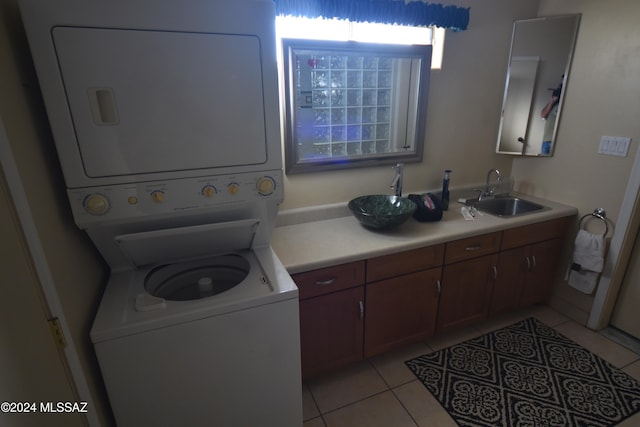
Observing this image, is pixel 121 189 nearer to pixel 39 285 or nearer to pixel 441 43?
pixel 39 285

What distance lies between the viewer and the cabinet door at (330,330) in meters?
1.64

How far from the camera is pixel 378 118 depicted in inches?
80.7

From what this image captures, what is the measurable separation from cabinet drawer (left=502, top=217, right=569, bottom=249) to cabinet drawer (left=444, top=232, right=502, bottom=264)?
83mm

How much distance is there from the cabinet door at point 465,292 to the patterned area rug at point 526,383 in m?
0.18

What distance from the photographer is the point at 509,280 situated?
2.19 metres

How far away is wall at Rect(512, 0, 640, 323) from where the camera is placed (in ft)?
6.23

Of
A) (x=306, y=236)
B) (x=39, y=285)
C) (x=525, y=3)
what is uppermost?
(x=525, y=3)

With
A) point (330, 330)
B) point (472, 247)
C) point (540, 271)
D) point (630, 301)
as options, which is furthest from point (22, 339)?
point (630, 301)

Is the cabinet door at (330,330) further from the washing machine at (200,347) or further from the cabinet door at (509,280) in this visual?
the cabinet door at (509,280)

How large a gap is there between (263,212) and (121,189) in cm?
50

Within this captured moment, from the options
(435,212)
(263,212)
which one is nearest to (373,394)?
(435,212)

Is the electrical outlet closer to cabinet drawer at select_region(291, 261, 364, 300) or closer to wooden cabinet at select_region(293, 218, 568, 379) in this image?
wooden cabinet at select_region(293, 218, 568, 379)

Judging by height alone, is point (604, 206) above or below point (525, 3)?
below

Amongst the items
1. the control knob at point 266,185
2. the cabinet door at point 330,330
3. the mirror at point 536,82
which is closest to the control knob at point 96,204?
the control knob at point 266,185
